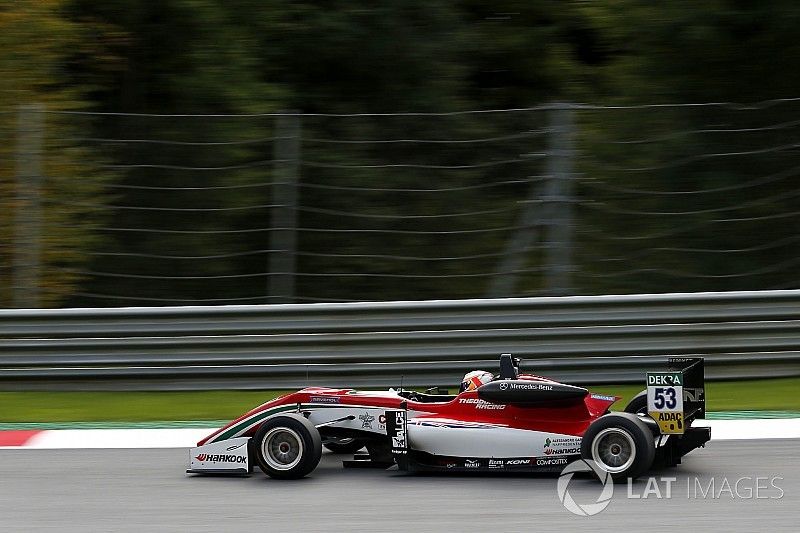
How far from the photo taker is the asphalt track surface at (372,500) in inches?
208

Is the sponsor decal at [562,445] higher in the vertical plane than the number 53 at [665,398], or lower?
lower

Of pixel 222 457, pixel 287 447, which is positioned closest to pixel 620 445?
pixel 287 447

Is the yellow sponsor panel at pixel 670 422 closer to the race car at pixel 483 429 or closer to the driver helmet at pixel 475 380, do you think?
the race car at pixel 483 429

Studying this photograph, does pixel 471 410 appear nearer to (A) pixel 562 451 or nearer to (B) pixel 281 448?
(A) pixel 562 451

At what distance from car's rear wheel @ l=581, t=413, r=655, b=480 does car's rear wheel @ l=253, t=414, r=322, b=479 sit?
56.1 inches

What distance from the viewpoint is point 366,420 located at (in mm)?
6305

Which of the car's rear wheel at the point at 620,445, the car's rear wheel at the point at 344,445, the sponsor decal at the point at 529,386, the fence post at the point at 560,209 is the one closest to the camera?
the car's rear wheel at the point at 620,445

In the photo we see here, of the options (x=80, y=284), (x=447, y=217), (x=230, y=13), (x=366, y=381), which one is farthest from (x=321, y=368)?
(x=230, y=13)

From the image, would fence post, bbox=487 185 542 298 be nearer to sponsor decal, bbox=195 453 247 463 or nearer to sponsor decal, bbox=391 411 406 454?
sponsor decal, bbox=391 411 406 454

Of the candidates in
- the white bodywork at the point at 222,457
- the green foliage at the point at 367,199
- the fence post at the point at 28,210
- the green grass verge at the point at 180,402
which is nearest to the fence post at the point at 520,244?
the green foliage at the point at 367,199

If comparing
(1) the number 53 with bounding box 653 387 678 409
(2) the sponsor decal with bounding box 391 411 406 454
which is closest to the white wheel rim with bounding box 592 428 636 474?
(1) the number 53 with bounding box 653 387 678 409

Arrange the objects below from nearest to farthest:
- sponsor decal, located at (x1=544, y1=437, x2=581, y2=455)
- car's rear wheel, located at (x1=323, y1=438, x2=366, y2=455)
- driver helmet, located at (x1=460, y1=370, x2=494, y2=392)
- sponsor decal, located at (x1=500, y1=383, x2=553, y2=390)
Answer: sponsor decal, located at (x1=544, y1=437, x2=581, y2=455) → sponsor decal, located at (x1=500, y1=383, x2=553, y2=390) → driver helmet, located at (x1=460, y1=370, x2=494, y2=392) → car's rear wheel, located at (x1=323, y1=438, x2=366, y2=455)

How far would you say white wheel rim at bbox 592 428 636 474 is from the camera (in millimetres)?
5789

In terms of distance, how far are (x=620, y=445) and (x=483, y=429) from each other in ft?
2.41
